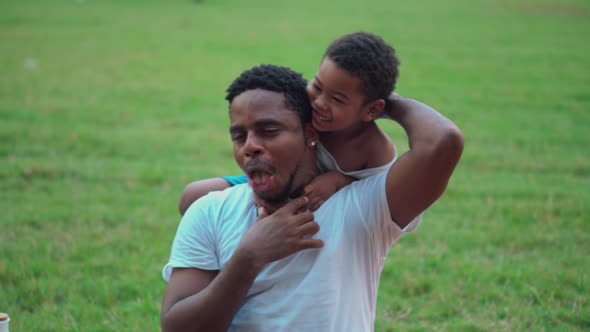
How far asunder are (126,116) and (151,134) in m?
1.22

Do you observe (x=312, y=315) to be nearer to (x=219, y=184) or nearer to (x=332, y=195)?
(x=332, y=195)

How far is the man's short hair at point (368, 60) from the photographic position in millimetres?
3123

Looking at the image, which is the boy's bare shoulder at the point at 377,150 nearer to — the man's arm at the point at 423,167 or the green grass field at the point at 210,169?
the man's arm at the point at 423,167

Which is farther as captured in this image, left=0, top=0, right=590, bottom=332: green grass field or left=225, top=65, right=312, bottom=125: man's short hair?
left=0, top=0, right=590, bottom=332: green grass field

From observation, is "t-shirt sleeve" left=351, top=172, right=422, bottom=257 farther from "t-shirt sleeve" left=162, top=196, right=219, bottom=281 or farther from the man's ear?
"t-shirt sleeve" left=162, top=196, right=219, bottom=281

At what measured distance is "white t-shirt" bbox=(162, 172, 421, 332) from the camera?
2.67 m

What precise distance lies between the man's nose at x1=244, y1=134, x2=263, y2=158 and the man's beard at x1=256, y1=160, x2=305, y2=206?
0.17 meters

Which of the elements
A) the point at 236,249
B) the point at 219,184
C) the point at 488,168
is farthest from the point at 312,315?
the point at 488,168

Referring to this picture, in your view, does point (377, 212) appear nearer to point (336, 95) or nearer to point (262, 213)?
point (262, 213)

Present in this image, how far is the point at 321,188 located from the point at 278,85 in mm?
458

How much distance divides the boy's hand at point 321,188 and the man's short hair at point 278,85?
0.84ft

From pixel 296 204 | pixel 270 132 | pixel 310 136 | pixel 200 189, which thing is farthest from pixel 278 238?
pixel 200 189

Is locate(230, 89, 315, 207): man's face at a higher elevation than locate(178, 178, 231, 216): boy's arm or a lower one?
higher

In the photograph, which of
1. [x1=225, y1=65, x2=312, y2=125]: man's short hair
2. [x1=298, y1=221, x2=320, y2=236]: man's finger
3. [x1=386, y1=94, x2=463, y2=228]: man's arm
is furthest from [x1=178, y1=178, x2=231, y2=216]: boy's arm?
[x1=386, y1=94, x2=463, y2=228]: man's arm
